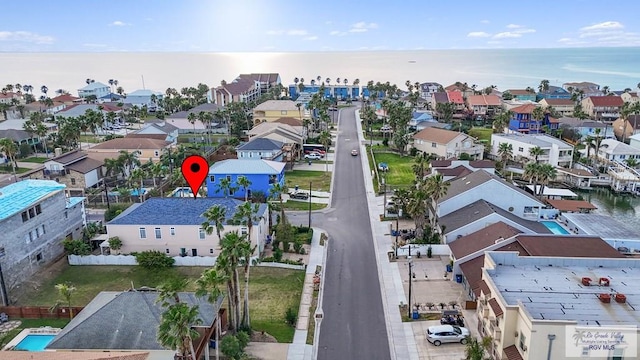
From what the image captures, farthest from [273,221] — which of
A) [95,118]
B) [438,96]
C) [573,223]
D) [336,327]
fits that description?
[438,96]

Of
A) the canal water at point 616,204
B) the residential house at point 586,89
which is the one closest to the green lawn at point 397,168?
the canal water at point 616,204

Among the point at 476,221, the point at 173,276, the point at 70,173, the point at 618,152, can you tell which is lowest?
the point at 173,276

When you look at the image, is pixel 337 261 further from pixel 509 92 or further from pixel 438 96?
pixel 509 92

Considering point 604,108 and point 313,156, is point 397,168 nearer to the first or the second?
point 313,156

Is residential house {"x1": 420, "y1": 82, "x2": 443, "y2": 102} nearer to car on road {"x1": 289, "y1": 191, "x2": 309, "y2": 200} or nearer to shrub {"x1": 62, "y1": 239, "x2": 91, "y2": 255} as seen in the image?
car on road {"x1": 289, "y1": 191, "x2": 309, "y2": 200}

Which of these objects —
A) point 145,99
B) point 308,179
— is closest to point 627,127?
point 308,179

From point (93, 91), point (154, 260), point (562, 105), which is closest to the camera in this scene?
point (154, 260)

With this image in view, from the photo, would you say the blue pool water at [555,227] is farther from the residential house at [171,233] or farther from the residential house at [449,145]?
the residential house at [449,145]
